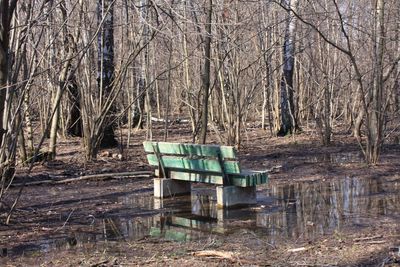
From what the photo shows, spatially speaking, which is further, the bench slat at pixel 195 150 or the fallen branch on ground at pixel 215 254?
the bench slat at pixel 195 150

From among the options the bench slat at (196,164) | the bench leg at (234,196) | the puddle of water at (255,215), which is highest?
the bench slat at (196,164)

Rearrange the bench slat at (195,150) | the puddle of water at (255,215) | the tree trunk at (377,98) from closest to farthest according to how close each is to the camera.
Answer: the puddle of water at (255,215) < the bench slat at (195,150) < the tree trunk at (377,98)

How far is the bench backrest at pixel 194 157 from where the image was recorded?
323 inches

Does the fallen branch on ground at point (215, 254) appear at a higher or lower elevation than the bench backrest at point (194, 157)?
lower

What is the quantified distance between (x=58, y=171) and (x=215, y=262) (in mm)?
7166

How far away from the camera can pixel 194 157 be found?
8.74 m

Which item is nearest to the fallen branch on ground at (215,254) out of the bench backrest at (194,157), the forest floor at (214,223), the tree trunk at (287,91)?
the forest floor at (214,223)

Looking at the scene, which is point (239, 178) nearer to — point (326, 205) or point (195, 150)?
point (195, 150)

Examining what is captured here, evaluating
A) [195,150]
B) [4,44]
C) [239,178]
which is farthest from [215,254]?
[4,44]

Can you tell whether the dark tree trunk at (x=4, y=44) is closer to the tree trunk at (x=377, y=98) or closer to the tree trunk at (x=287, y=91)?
the tree trunk at (x=377, y=98)

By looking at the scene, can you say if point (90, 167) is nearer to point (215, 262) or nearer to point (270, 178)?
point (270, 178)

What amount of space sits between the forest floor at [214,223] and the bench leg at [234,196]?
202mm

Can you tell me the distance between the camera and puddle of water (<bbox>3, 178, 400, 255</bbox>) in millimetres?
6684

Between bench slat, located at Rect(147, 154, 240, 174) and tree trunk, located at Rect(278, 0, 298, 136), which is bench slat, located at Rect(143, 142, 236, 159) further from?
tree trunk, located at Rect(278, 0, 298, 136)
